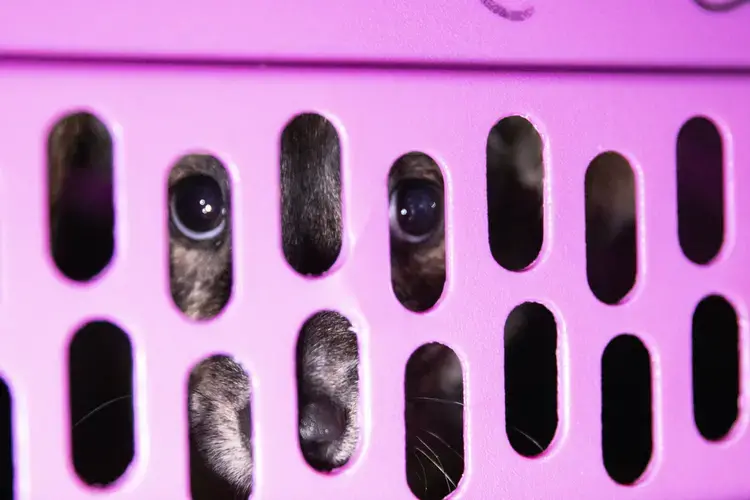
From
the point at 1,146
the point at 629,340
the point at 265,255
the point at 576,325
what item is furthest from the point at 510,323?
the point at 1,146

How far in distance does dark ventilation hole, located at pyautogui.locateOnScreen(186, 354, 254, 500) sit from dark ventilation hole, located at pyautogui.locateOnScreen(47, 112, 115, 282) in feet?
0.47

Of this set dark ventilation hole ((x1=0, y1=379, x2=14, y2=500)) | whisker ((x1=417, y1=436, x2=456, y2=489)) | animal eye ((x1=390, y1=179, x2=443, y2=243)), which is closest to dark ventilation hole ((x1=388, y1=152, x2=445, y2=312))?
animal eye ((x1=390, y1=179, x2=443, y2=243))

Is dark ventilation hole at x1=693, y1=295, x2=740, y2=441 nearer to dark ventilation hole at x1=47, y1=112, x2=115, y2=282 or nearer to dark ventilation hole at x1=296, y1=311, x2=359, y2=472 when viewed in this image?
dark ventilation hole at x1=296, y1=311, x2=359, y2=472

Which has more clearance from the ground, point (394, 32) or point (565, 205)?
point (394, 32)

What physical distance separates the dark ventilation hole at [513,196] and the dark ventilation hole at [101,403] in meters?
0.39

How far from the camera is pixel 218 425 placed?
645 mm

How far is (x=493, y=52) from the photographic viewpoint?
0.46 m

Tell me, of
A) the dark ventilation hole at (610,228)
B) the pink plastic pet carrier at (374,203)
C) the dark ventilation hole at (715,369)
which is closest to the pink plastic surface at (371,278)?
the pink plastic pet carrier at (374,203)

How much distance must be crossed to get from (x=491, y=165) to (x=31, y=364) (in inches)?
19.6

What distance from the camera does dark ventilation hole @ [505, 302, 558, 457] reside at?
69 centimetres

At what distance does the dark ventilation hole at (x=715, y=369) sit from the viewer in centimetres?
63

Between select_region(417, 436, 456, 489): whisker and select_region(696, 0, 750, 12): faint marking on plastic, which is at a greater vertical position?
select_region(696, 0, 750, 12): faint marking on plastic

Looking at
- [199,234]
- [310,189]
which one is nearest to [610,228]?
[310,189]

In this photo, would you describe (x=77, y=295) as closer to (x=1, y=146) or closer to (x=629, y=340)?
(x=1, y=146)
